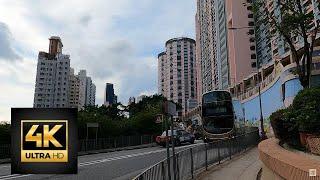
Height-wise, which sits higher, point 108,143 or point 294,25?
point 294,25

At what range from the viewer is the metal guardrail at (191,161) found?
10.2m

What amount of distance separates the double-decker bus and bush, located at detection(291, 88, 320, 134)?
16.8 m

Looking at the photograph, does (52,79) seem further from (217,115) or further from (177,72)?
(177,72)

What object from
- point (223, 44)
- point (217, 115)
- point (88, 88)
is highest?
point (223, 44)

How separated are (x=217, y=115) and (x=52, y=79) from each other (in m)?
32.2

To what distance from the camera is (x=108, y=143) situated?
39.9m

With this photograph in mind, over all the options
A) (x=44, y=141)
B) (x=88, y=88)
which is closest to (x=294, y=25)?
(x=44, y=141)

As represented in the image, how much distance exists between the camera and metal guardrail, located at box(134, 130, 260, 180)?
1017cm

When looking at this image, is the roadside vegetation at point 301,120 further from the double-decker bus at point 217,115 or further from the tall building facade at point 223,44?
the tall building facade at point 223,44

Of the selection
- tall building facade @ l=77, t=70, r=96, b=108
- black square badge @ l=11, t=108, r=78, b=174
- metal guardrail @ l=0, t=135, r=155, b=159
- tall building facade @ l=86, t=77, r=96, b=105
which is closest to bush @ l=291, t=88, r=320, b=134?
black square badge @ l=11, t=108, r=78, b=174

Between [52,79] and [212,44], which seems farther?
[212,44]

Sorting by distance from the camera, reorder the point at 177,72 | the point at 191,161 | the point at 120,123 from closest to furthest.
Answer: the point at 191,161 → the point at 120,123 → the point at 177,72

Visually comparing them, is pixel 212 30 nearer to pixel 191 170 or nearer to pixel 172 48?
pixel 172 48

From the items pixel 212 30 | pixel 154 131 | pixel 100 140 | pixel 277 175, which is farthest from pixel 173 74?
pixel 277 175
